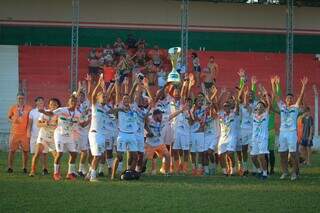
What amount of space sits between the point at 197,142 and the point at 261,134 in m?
1.96

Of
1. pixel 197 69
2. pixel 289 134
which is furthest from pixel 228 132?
pixel 197 69

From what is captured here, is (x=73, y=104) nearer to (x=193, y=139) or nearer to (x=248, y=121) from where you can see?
(x=193, y=139)

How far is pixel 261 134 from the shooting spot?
17844 millimetres

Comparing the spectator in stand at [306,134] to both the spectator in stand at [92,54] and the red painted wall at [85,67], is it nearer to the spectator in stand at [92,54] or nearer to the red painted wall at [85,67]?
the red painted wall at [85,67]

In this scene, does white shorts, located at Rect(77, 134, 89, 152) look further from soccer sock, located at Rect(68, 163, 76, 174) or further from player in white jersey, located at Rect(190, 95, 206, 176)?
player in white jersey, located at Rect(190, 95, 206, 176)

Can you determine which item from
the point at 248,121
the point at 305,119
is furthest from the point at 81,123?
the point at 305,119

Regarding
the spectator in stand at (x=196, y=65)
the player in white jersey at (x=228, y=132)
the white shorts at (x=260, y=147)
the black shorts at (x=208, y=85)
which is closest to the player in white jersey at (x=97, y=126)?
the player in white jersey at (x=228, y=132)

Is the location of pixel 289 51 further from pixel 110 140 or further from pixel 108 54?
pixel 110 140

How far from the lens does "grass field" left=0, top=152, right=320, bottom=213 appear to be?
12852 mm

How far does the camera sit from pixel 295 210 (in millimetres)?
12742

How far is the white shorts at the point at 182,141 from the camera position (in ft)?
62.8

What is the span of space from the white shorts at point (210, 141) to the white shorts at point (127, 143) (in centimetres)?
260

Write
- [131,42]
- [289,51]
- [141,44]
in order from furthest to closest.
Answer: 1. [131,42]
2. [141,44]
3. [289,51]

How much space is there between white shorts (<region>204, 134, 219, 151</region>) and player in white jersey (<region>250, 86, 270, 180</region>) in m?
1.40
